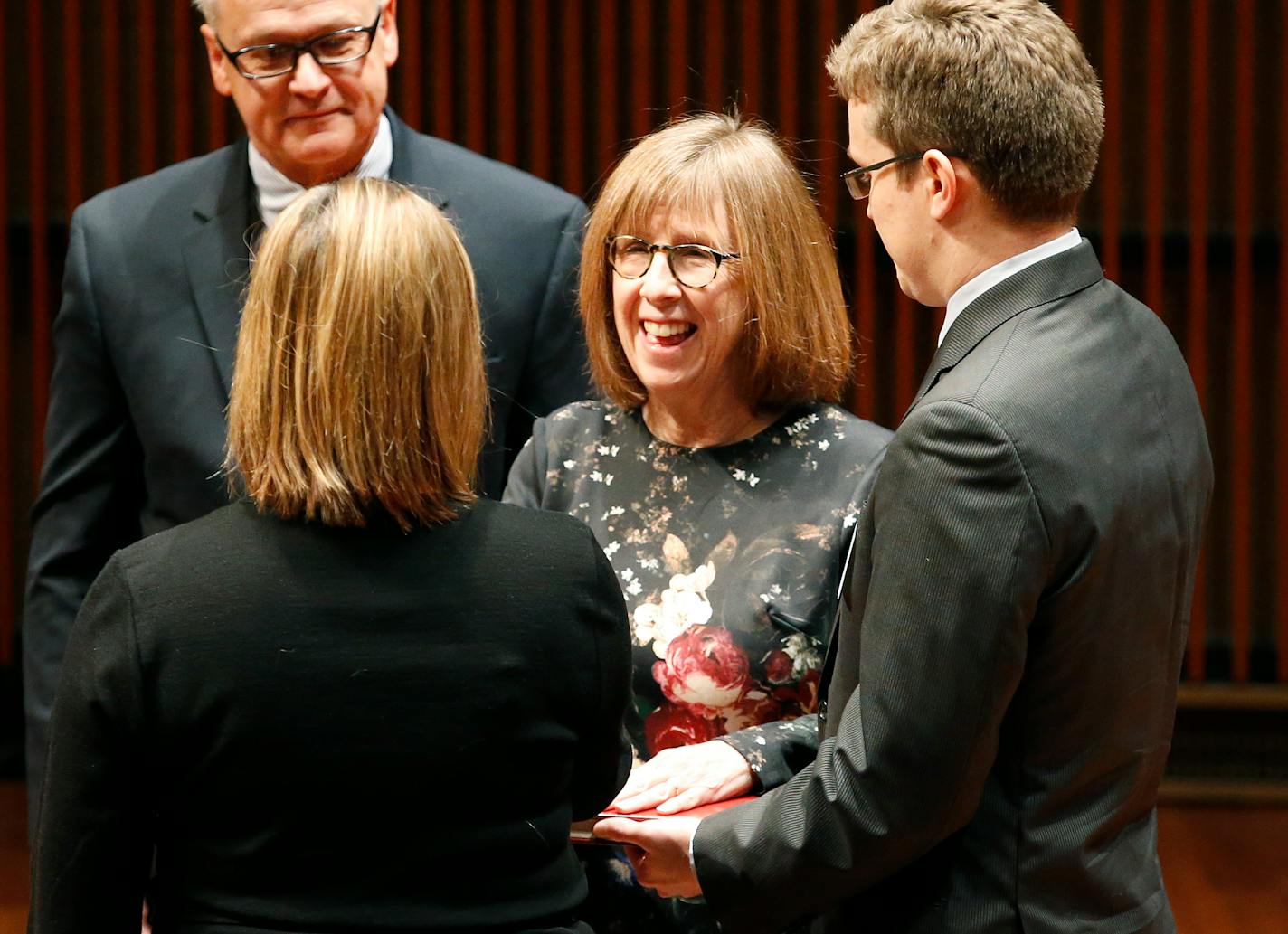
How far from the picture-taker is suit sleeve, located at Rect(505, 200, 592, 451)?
2.39 m

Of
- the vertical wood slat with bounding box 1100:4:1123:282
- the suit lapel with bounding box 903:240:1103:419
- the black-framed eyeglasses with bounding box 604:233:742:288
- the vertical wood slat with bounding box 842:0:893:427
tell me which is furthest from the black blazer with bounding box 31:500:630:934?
the vertical wood slat with bounding box 1100:4:1123:282

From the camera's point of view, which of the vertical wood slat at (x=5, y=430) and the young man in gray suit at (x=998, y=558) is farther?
the vertical wood slat at (x=5, y=430)

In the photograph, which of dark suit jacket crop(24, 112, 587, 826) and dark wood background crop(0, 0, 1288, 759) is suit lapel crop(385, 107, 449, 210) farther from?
dark wood background crop(0, 0, 1288, 759)

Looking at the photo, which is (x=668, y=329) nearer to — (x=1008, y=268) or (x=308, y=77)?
(x=1008, y=268)

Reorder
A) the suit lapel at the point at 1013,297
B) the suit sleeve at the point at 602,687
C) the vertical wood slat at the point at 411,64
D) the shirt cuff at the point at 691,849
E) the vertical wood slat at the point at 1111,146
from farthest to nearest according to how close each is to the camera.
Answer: the vertical wood slat at the point at 411,64 → the vertical wood slat at the point at 1111,146 → the shirt cuff at the point at 691,849 → the suit lapel at the point at 1013,297 → the suit sleeve at the point at 602,687

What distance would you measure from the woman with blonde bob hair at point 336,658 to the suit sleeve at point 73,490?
909 millimetres

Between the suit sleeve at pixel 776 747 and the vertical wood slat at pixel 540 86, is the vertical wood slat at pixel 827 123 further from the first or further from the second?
the suit sleeve at pixel 776 747

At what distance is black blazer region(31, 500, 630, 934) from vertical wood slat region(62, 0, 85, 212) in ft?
11.5

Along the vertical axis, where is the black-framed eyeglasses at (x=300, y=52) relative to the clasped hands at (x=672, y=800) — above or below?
above

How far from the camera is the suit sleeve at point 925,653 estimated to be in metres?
1.42

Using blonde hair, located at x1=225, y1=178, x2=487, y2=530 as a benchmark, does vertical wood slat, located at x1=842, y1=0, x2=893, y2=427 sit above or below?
below

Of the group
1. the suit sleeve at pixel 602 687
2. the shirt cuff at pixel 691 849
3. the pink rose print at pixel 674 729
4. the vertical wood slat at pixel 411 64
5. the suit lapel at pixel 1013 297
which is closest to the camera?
the suit sleeve at pixel 602 687

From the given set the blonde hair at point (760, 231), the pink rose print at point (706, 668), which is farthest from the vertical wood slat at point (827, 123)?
the pink rose print at point (706, 668)

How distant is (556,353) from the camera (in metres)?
2.39
